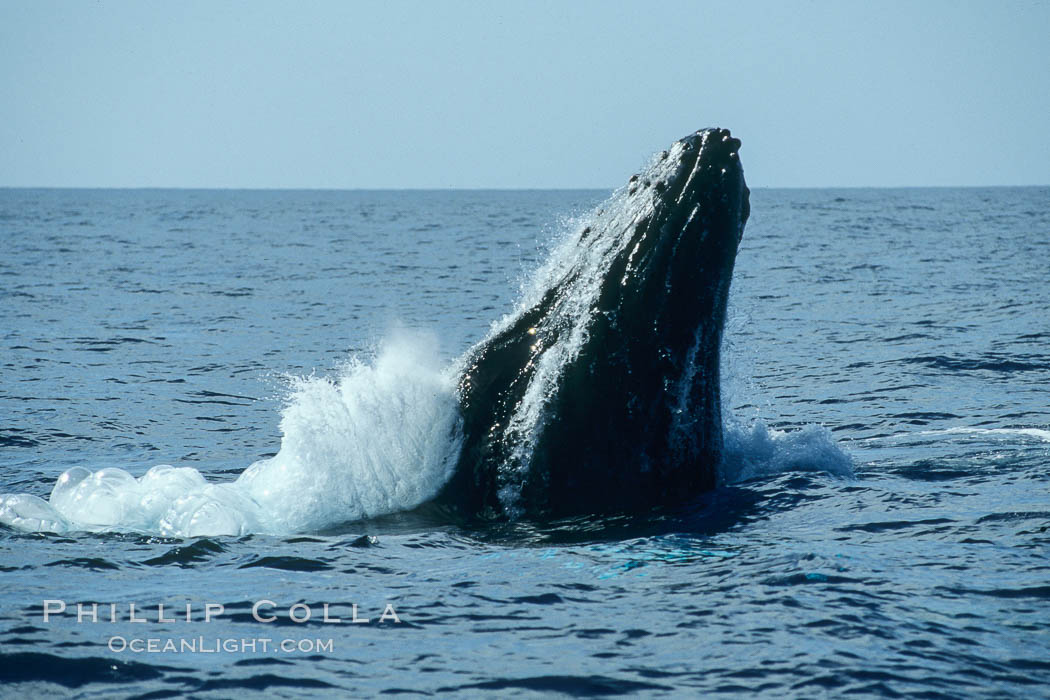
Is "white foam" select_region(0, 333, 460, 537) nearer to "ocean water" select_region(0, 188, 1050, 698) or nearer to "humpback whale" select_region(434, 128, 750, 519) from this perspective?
"ocean water" select_region(0, 188, 1050, 698)

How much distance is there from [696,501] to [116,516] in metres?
4.23

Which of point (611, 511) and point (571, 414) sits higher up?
point (571, 414)

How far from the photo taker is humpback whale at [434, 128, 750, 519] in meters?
8.42

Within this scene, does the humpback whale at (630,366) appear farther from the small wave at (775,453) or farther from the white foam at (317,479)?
the small wave at (775,453)

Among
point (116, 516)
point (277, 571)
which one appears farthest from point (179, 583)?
point (116, 516)

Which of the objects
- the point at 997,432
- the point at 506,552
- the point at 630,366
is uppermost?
the point at 630,366

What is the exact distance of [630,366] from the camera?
8430 millimetres

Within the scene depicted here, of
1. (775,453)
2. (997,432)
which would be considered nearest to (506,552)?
(775,453)

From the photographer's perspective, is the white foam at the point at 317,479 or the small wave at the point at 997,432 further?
the small wave at the point at 997,432

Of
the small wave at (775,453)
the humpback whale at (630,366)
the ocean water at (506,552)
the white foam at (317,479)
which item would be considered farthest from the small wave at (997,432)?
the white foam at (317,479)

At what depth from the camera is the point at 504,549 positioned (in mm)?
7887

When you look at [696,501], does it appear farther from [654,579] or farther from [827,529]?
[654,579]

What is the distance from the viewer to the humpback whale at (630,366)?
→ 842 centimetres

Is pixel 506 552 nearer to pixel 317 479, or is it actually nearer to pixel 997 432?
pixel 317 479
